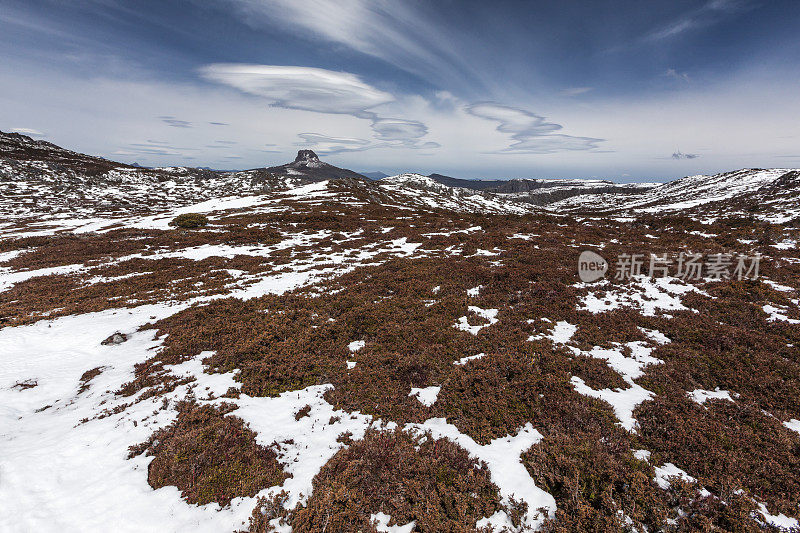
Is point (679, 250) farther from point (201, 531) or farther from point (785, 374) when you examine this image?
point (201, 531)

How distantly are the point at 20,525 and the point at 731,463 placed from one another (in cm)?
1550

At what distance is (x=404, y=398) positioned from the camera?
32.1ft

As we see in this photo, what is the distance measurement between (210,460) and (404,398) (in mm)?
5571

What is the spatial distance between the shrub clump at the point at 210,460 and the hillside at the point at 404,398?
52 millimetres

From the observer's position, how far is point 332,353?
40.8 ft

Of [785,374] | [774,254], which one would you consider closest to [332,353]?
[785,374]

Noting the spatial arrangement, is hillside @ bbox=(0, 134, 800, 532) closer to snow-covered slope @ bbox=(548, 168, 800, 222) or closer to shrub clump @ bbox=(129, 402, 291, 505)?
shrub clump @ bbox=(129, 402, 291, 505)

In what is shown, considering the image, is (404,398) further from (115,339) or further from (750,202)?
(750,202)

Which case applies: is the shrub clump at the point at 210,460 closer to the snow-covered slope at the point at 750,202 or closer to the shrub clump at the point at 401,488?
the shrub clump at the point at 401,488

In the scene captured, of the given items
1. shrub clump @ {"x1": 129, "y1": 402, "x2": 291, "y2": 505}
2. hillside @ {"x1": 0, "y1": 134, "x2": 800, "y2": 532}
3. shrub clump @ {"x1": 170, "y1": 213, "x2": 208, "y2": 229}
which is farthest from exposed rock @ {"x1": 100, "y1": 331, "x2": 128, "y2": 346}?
shrub clump @ {"x1": 170, "y1": 213, "x2": 208, "y2": 229}

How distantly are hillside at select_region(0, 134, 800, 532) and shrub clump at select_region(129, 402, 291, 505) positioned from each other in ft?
0.17

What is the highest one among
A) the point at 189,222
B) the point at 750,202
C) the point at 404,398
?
the point at 750,202

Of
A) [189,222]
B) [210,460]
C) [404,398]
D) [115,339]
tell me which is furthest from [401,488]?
[189,222]

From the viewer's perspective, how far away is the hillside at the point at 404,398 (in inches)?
250
